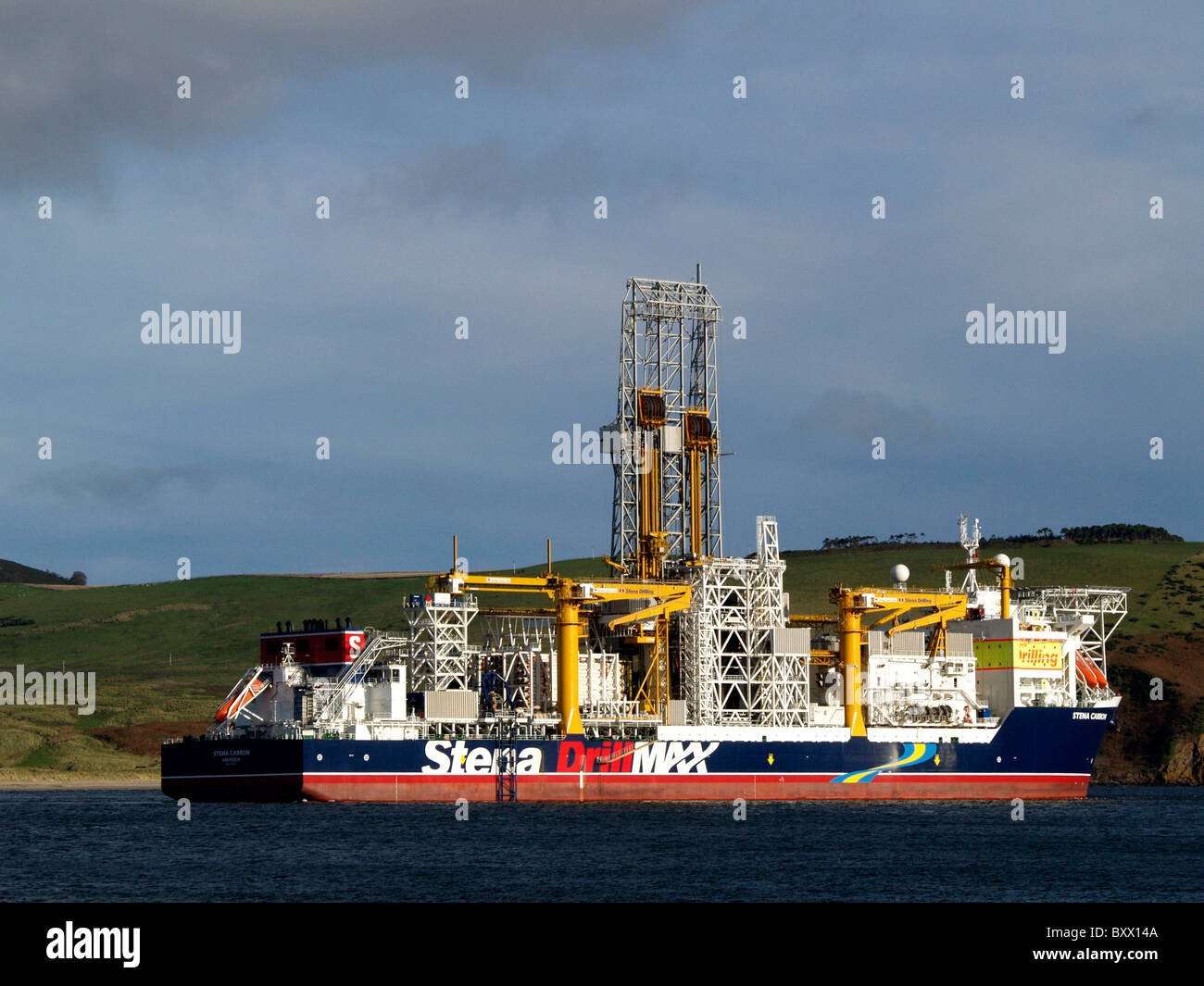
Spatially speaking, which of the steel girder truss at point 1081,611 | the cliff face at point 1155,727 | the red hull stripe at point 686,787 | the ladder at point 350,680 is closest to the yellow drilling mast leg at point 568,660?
the red hull stripe at point 686,787

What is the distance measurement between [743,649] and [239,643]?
105606 mm

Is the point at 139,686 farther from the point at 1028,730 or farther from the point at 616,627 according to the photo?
the point at 1028,730

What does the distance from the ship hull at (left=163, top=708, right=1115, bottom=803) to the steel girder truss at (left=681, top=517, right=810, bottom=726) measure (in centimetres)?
244

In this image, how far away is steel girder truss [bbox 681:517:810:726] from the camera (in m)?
78.4

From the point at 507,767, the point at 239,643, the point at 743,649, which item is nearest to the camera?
the point at 507,767

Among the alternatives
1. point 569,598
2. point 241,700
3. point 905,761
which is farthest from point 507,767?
point 905,761

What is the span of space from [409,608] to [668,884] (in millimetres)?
35694

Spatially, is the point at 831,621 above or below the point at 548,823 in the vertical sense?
above

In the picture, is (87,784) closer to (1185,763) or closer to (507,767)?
(507,767)

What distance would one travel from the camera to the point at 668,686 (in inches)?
3073

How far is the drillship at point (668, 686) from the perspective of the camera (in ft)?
233

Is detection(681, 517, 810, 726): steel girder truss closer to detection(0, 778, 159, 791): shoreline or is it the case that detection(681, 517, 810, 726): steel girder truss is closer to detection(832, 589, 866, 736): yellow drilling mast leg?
detection(832, 589, 866, 736): yellow drilling mast leg

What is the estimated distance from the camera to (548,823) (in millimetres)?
60562
